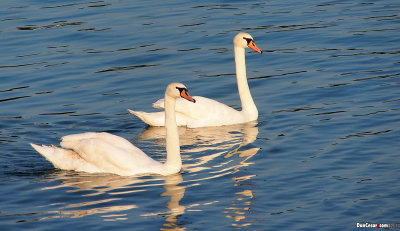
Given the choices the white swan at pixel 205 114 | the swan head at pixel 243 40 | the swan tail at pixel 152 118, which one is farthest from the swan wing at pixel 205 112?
the swan head at pixel 243 40

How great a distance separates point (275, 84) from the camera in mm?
18641

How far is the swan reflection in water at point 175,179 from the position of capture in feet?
38.2

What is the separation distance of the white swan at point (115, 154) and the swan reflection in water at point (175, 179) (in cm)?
14

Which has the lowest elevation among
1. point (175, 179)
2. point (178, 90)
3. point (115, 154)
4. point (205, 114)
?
point (175, 179)

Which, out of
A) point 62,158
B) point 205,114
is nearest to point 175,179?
point 62,158

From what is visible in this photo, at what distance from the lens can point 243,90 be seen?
17.3m

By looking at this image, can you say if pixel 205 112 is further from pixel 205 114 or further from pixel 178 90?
pixel 178 90

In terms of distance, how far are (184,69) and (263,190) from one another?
797cm

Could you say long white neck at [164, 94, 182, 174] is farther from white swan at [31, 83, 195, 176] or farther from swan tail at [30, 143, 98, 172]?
swan tail at [30, 143, 98, 172]

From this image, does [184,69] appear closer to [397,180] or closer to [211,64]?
[211,64]

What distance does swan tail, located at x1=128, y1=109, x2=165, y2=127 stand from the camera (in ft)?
54.0

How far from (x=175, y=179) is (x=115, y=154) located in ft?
3.40

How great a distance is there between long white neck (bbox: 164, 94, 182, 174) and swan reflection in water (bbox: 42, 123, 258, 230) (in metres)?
0.14

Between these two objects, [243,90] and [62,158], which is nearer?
[62,158]
